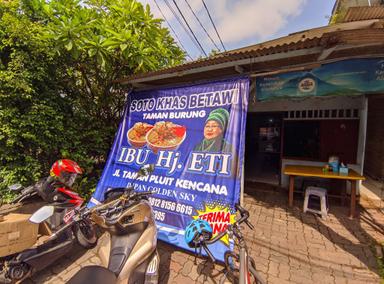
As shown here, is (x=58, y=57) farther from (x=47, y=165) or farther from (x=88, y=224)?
(x=88, y=224)

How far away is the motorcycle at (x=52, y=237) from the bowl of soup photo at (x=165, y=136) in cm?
163

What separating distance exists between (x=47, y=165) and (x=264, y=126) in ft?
20.9

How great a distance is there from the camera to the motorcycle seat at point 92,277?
1.35 meters

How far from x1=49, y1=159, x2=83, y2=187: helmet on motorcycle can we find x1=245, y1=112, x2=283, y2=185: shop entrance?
4.89m

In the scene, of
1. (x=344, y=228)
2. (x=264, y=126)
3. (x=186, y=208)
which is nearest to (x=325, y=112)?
(x=264, y=126)

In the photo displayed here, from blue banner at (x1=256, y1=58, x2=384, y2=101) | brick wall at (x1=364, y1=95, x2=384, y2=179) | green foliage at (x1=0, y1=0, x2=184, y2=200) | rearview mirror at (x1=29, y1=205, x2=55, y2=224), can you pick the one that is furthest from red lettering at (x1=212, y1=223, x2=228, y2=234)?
brick wall at (x1=364, y1=95, x2=384, y2=179)

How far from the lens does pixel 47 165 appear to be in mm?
4305

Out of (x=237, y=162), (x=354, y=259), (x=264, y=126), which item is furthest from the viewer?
(x=264, y=126)

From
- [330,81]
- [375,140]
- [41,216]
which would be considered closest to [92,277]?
[41,216]

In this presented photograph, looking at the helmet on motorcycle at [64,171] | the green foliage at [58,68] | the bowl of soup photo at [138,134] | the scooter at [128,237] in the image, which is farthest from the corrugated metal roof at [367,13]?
the helmet on motorcycle at [64,171]

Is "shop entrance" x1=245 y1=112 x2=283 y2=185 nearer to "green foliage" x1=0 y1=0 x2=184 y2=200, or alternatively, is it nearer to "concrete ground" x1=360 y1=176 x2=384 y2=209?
"concrete ground" x1=360 y1=176 x2=384 y2=209

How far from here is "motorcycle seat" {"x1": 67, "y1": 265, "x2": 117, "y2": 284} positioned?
4.44ft

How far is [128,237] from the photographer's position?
6.81ft

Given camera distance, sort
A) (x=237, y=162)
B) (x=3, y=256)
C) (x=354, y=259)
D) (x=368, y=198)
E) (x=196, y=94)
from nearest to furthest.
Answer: (x=3, y=256)
(x=354, y=259)
(x=237, y=162)
(x=196, y=94)
(x=368, y=198)
